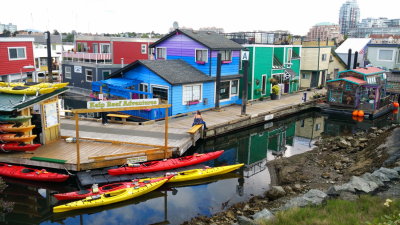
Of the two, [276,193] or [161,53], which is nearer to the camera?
[276,193]

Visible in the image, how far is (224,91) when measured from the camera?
28.3 metres

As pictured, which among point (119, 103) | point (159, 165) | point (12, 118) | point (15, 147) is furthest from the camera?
point (159, 165)

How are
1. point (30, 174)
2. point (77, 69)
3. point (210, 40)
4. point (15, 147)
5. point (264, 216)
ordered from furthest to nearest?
1. point (77, 69)
2. point (210, 40)
3. point (15, 147)
4. point (30, 174)
5. point (264, 216)

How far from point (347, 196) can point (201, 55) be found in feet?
60.0

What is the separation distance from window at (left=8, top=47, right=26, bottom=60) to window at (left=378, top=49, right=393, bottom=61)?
38.8 m

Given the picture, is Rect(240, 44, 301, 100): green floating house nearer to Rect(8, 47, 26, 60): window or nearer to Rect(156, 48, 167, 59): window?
Rect(156, 48, 167, 59): window

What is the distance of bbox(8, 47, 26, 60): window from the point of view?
28.6m

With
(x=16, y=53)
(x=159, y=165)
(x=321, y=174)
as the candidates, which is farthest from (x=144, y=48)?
(x=321, y=174)

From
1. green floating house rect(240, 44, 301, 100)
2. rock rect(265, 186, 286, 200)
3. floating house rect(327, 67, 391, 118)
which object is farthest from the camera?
green floating house rect(240, 44, 301, 100)

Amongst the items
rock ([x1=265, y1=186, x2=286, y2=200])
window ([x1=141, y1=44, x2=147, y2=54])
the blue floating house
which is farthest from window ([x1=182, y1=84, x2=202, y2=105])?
window ([x1=141, y1=44, x2=147, y2=54])

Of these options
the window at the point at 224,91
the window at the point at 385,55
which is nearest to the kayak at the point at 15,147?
the window at the point at 224,91

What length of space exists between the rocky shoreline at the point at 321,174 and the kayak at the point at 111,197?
2.55 m

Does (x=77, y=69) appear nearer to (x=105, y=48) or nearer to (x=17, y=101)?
(x=105, y=48)

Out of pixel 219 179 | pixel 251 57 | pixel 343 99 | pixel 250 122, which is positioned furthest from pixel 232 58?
pixel 219 179
